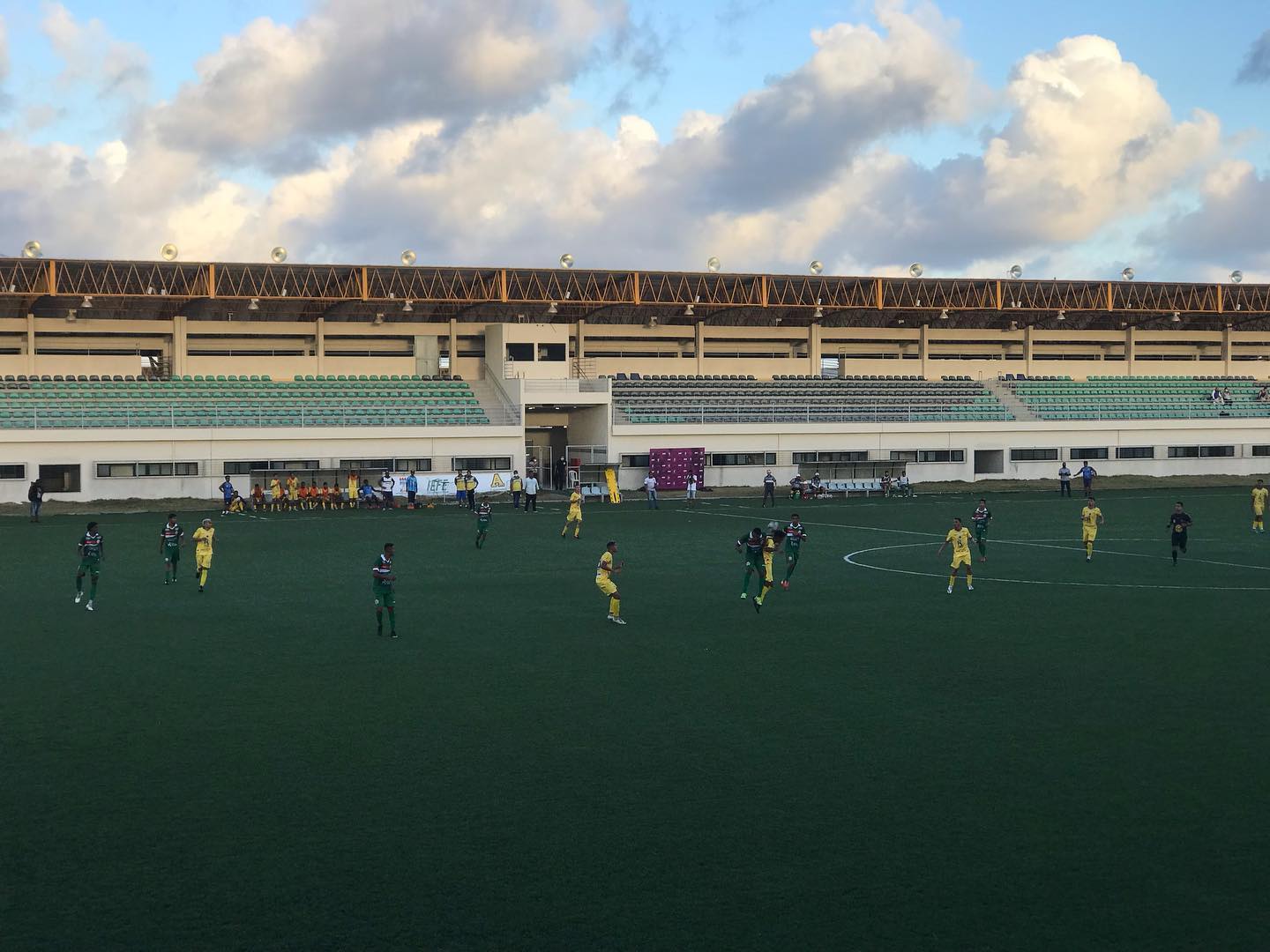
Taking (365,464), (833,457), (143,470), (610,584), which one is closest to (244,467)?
(143,470)

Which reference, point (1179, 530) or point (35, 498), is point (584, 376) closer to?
point (35, 498)

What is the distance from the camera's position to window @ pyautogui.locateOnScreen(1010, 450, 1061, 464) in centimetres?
7350

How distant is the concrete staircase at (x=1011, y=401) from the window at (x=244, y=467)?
44.1 meters

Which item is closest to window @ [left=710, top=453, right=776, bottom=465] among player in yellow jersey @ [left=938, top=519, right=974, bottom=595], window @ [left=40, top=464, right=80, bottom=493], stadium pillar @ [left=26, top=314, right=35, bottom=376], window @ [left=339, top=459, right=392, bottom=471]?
window @ [left=339, top=459, right=392, bottom=471]

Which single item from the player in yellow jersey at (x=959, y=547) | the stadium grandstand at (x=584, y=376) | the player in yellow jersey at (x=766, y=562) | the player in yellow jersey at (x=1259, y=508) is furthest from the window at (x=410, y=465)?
the player in yellow jersey at (x=959, y=547)

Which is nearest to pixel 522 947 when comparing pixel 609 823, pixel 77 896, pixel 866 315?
pixel 609 823

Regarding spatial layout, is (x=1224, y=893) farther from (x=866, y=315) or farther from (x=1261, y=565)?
(x=866, y=315)

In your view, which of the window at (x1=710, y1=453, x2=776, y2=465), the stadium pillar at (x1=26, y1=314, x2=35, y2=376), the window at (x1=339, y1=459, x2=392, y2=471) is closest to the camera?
the window at (x1=339, y1=459, x2=392, y2=471)

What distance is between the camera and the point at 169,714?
1620cm

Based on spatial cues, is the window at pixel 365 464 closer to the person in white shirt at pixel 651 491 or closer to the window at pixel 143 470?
the window at pixel 143 470

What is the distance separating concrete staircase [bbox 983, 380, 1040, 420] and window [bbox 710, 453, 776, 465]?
17.0 meters

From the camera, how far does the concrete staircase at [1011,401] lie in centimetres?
7581

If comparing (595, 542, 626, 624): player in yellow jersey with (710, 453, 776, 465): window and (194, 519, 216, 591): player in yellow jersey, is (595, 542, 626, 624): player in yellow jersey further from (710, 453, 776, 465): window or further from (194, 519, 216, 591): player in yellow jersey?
(710, 453, 776, 465): window

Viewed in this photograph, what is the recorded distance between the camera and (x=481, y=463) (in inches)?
2562
